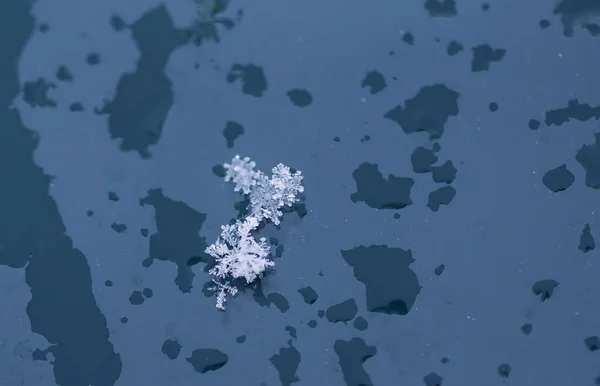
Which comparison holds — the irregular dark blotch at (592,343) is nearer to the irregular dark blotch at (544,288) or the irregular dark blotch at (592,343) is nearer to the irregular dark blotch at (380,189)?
the irregular dark blotch at (544,288)

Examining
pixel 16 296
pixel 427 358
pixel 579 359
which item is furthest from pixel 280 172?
pixel 579 359

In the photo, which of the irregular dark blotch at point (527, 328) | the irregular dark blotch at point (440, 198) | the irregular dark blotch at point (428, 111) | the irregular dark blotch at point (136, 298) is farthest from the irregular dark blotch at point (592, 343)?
the irregular dark blotch at point (136, 298)

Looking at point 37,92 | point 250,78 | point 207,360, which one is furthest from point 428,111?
point 37,92

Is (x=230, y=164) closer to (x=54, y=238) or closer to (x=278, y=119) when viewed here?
(x=278, y=119)

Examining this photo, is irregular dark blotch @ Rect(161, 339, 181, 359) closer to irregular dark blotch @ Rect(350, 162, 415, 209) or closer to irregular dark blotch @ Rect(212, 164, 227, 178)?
irregular dark blotch @ Rect(212, 164, 227, 178)

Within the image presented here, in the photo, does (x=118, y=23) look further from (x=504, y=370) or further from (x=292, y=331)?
(x=504, y=370)
